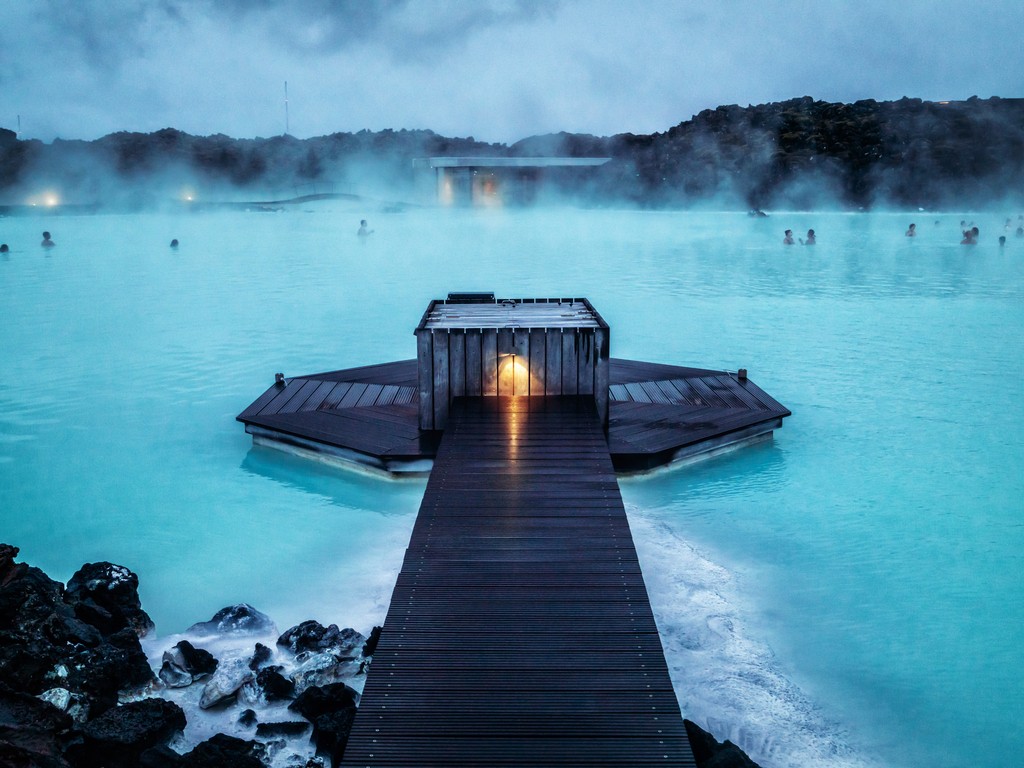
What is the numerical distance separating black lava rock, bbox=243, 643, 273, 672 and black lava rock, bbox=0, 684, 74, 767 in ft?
3.01

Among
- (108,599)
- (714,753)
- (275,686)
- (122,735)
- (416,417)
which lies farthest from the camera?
(416,417)

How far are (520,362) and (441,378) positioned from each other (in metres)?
0.64

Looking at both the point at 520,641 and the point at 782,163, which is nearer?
the point at 520,641

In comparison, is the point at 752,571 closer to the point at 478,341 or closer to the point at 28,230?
the point at 478,341

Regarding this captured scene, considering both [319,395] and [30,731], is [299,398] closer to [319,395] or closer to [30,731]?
[319,395]

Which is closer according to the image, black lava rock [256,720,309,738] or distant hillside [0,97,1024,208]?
black lava rock [256,720,309,738]

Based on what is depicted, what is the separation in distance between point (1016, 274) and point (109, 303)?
71.4 ft

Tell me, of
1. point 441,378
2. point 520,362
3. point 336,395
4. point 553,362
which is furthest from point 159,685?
point 336,395

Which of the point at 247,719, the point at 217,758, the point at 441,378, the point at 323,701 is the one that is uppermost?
the point at 441,378

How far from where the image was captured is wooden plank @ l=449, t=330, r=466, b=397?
20.9 ft

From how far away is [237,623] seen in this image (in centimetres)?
474

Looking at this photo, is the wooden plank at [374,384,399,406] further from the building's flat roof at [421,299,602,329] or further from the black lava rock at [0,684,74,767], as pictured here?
the black lava rock at [0,684,74,767]

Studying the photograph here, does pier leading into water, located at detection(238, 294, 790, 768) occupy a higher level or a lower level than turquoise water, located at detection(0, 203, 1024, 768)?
higher

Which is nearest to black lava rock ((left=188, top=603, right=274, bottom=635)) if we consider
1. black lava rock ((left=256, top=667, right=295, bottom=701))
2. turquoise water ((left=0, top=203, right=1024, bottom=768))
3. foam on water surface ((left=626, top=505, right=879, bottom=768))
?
turquoise water ((left=0, top=203, right=1024, bottom=768))
